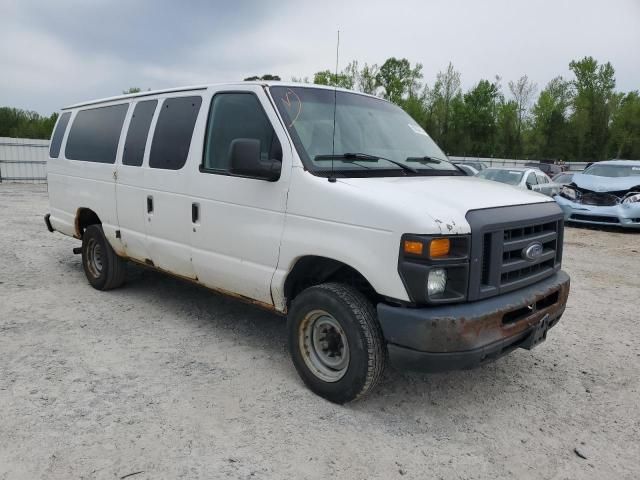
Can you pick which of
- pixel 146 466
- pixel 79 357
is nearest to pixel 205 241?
pixel 79 357

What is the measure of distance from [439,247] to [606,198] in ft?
36.1

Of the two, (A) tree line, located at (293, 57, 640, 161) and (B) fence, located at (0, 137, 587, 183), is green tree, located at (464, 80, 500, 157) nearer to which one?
(A) tree line, located at (293, 57, 640, 161)

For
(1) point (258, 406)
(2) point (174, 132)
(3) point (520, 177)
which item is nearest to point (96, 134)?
(2) point (174, 132)

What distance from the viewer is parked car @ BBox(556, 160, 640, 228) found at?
11.7m

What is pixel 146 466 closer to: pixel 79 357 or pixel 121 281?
pixel 79 357

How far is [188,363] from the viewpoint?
4.11 m

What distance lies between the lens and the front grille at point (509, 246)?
305 cm

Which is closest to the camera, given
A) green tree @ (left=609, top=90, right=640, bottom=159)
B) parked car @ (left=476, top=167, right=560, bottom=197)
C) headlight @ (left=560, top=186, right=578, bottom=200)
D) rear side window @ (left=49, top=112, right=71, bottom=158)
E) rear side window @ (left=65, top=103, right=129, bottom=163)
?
rear side window @ (left=65, top=103, right=129, bottom=163)

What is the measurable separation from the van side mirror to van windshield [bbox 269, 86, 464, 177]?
233mm

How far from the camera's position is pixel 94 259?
20.0 ft

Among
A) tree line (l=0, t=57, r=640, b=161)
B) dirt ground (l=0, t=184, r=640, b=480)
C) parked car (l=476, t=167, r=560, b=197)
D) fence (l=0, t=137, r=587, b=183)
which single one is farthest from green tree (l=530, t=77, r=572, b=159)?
dirt ground (l=0, t=184, r=640, b=480)

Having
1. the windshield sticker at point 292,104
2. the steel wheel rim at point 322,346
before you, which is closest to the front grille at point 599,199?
the windshield sticker at point 292,104

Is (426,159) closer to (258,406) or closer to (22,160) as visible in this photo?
(258,406)

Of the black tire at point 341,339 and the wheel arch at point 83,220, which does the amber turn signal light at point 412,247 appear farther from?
the wheel arch at point 83,220
